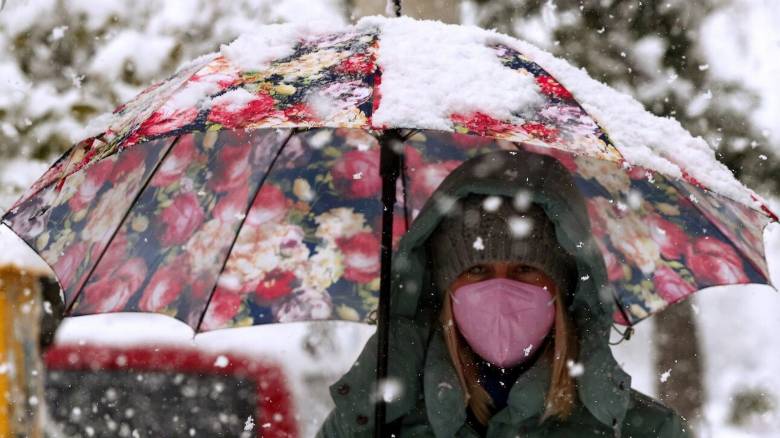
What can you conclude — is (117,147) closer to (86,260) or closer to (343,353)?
(86,260)

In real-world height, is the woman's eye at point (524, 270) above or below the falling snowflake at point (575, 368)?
above

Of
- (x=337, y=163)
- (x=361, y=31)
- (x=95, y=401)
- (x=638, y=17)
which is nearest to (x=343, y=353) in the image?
(x=95, y=401)

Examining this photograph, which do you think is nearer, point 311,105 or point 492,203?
point 311,105

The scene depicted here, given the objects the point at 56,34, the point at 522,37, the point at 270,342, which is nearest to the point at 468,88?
the point at 522,37

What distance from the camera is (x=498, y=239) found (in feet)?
8.38

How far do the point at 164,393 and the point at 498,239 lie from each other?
552 cm

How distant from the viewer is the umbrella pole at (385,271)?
2.55 metres

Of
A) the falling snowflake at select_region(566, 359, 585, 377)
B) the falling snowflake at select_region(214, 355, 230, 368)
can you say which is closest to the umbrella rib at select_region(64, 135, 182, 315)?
the falling snowflake at select_region(566, 359, 585, 377)

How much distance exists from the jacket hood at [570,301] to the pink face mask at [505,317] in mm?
75

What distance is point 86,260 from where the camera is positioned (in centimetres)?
293

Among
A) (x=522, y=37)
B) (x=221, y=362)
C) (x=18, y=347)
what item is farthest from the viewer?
(x=221, y=362)

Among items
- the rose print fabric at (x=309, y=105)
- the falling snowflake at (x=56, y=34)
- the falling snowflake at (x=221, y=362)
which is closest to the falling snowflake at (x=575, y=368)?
the rose print fabric at (x=309, y=105)

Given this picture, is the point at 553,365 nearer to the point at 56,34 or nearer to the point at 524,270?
the point at 524,270

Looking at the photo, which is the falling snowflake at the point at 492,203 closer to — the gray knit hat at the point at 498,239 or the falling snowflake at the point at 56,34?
the gray knit hat at the point at 498,239
